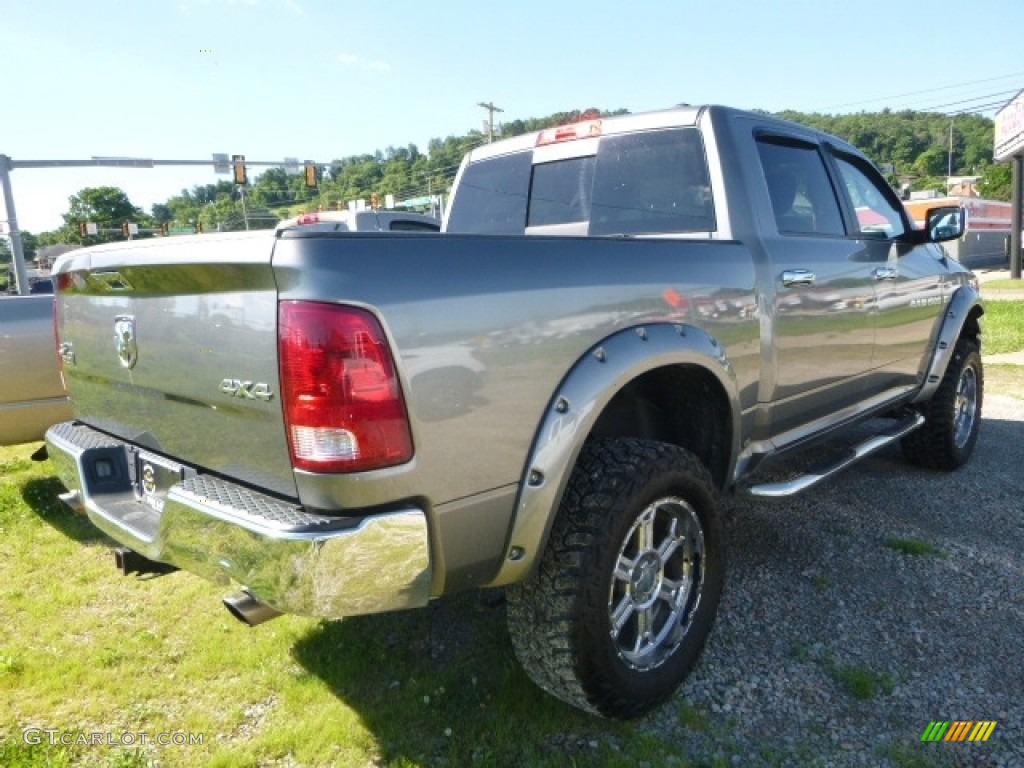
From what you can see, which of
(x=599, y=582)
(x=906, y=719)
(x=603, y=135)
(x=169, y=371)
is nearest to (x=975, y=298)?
(x=603, y=135)

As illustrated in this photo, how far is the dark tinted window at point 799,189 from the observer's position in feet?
10.4

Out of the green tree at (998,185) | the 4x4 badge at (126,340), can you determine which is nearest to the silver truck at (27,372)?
the 4x4 badge at (126,340)

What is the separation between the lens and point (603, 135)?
11.0ft

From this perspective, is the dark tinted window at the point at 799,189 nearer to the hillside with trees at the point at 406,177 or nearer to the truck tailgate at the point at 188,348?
the truck tailgate at the point at 188,348

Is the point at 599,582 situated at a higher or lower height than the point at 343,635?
higher

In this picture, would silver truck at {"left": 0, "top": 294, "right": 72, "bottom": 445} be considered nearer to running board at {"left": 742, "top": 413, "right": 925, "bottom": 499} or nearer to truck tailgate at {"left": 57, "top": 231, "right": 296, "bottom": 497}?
truck tailgate at {"left": 57, "top": 231, "right": 296, "bottom": 497}

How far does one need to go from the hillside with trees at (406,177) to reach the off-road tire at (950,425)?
182 feet

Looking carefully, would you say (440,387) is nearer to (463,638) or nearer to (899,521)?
(463,638)

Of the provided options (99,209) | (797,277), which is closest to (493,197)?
(797,277)

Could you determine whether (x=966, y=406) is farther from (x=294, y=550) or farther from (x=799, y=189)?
(x=294, y=550)

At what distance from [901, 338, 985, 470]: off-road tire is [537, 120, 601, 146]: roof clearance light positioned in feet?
9.15

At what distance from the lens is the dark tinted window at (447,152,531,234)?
3.74m

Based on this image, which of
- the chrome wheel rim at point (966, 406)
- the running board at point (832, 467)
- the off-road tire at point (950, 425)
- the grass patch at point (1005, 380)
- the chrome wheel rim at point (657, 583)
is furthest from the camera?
the grass patch at point (1005, 380)

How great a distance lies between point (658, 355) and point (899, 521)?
239 cm
